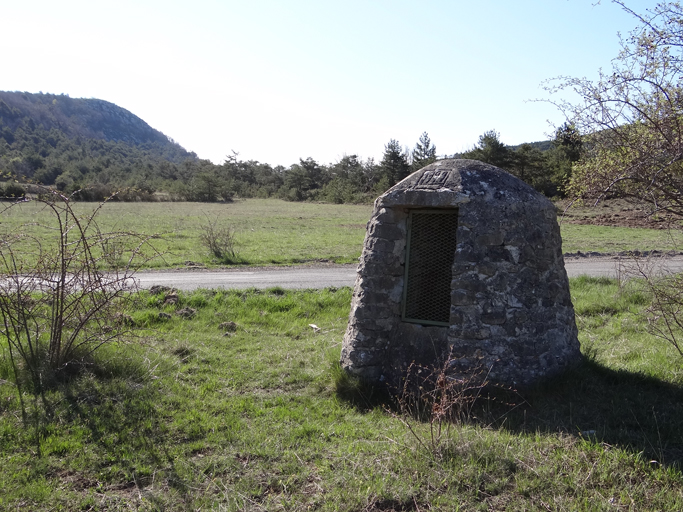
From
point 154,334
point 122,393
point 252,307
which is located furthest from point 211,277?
point 122,393

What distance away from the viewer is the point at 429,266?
6.32 m

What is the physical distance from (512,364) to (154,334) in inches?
227

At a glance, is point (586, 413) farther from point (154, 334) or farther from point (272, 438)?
point (154, 334)

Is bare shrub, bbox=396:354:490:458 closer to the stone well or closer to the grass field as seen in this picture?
the stone well

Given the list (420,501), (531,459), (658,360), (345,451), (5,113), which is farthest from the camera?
(5,113)

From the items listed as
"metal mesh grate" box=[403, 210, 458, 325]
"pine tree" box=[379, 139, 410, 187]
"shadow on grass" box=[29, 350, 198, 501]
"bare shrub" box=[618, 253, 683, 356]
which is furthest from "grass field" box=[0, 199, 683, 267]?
"pine tree" box=[379, 139, 410, 187]

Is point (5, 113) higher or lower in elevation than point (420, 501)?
higher

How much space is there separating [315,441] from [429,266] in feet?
9.16

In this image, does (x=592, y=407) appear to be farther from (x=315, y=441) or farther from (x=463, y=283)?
(x=315, y=441)

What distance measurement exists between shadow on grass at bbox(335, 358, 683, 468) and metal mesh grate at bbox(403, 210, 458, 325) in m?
1.15

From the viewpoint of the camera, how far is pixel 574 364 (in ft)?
19.1

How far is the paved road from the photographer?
1206cm

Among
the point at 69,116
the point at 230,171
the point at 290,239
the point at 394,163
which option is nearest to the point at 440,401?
the point at 290,239

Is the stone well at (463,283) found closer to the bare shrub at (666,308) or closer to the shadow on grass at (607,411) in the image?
the shadow on grass at (607,411)
